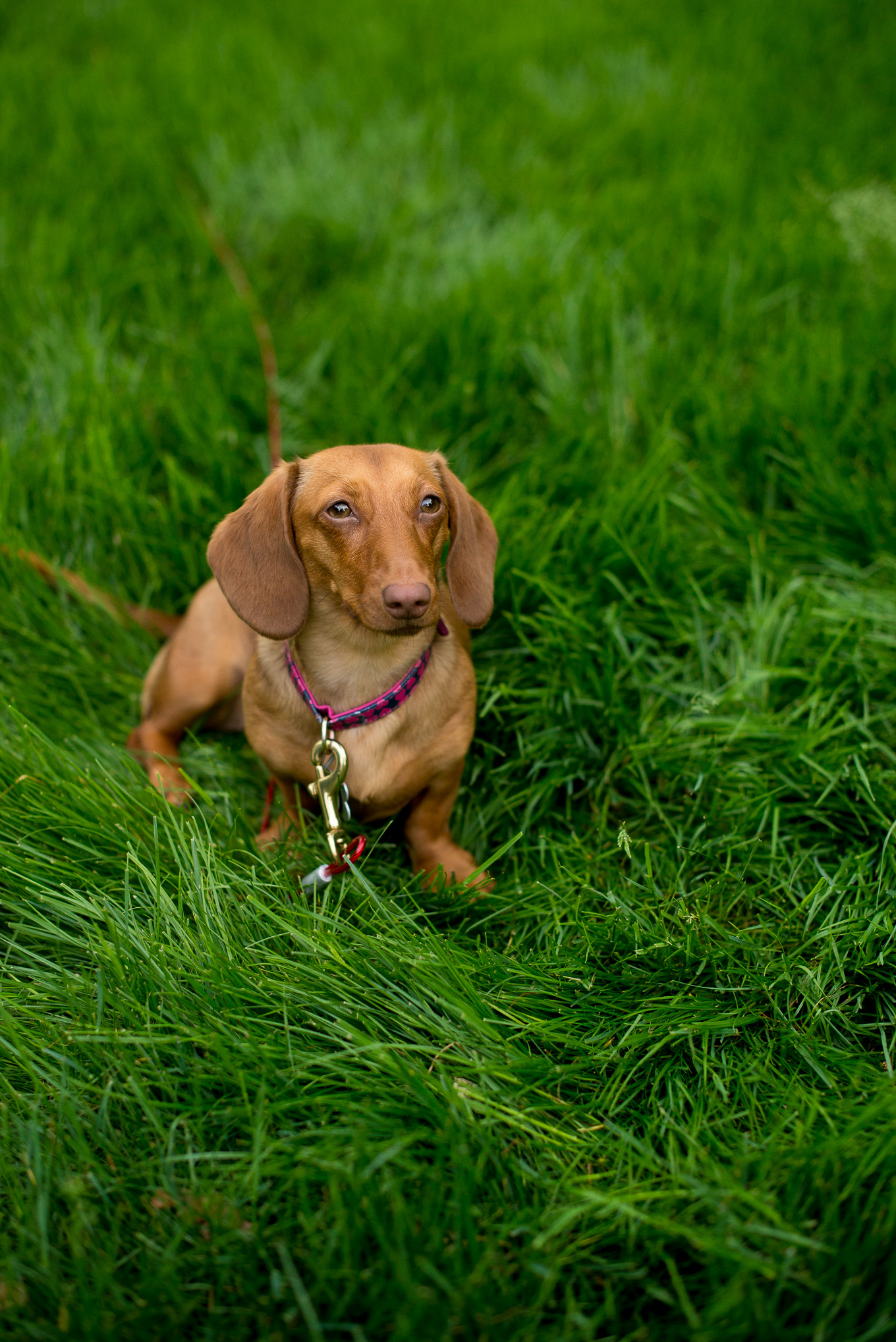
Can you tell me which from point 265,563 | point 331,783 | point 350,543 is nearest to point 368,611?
point 350,543

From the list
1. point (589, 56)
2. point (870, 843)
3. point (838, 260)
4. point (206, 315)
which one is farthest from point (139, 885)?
point (589, 56)

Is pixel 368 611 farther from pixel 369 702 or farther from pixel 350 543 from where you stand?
pixel 369 702

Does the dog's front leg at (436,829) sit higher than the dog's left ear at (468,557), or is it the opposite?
the dog's left ear at (468,557)

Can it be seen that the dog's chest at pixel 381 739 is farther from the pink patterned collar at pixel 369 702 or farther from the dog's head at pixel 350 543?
the dog's head at pixel 350 543

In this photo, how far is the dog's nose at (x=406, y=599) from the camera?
1805 millimetres

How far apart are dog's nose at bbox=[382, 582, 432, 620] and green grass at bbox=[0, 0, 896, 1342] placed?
58cm

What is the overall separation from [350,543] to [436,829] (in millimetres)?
764

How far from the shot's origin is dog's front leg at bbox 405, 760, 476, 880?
226 cm

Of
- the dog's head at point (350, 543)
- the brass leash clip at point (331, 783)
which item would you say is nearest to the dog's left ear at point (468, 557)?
the dog's head at point (350, 543)

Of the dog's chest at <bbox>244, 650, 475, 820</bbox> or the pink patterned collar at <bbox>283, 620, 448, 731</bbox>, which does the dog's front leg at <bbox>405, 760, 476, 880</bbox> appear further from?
the pink patterned collar at <bbox>283, 620, 448, 731</bbox>

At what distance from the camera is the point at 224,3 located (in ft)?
18.8

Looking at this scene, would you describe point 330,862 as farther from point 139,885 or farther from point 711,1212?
point 711,1212

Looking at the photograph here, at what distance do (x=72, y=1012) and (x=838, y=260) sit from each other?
12.6 ft

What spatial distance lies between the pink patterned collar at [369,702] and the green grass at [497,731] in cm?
31
